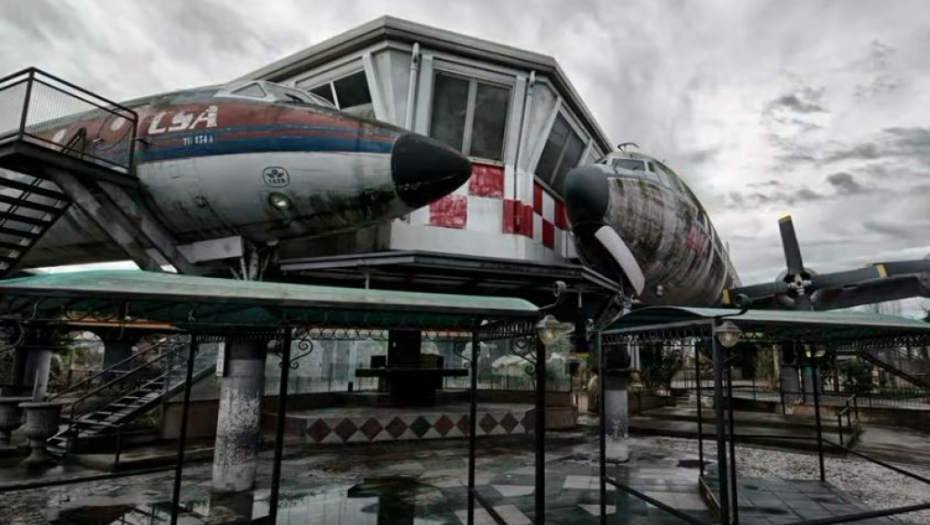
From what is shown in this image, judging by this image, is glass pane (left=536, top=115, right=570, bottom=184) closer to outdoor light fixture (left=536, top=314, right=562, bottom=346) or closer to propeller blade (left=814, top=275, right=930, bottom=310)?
outdoor light fixture (left=536, top=314, right=562, bottom=346)

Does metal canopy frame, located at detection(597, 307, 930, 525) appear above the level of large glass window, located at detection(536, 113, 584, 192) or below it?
below

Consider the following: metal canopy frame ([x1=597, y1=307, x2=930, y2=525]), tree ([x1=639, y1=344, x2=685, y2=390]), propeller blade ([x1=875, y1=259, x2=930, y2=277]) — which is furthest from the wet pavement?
tree ([x1=639, y1=344, x2=685, y2=390])

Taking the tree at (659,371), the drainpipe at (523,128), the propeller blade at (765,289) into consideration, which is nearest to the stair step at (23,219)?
the drainpipe at (523,128)

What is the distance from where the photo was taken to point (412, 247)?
13.0 meters

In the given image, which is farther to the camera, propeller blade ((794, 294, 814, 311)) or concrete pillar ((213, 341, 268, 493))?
propeller blade ((794, 294, 814, 311))

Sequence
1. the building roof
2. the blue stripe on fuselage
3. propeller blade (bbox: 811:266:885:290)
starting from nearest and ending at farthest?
the blue stripe on fuselage
the building roof
propeller blade (bbox: 811:266:885:290)

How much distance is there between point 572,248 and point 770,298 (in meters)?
11.1

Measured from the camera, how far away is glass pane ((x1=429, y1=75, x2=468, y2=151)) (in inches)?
536

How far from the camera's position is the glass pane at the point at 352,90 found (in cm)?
1366

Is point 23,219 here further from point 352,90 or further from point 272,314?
point 352,90

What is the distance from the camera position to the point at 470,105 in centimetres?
1392

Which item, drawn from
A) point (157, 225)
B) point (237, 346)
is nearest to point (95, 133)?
point (157, 225)

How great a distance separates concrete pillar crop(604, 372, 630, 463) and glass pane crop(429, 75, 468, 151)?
26.7 feet

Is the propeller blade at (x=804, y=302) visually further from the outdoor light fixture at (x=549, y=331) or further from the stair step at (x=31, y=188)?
the stair step at (x=31, y=188)
